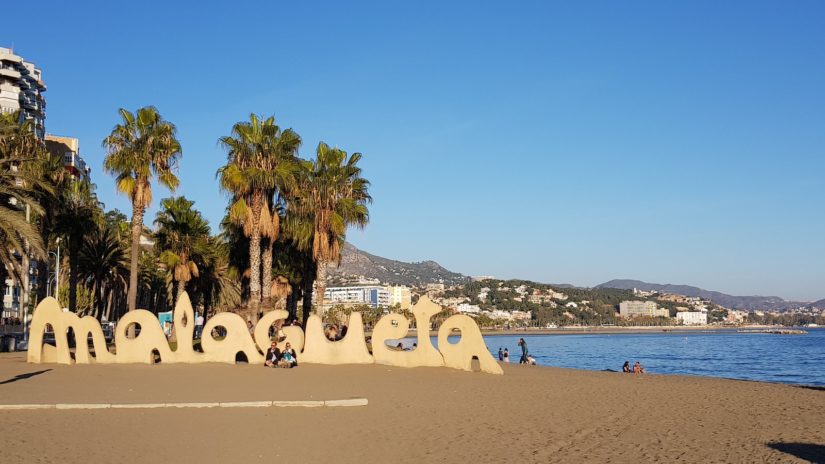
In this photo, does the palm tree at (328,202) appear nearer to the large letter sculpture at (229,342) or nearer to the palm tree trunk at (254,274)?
the palm tree trunk at (254,274)

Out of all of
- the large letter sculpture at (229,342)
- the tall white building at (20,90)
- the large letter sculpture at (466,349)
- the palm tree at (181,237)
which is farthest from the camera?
the tall white building at (20,90)

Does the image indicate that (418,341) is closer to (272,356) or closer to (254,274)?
(272,356)

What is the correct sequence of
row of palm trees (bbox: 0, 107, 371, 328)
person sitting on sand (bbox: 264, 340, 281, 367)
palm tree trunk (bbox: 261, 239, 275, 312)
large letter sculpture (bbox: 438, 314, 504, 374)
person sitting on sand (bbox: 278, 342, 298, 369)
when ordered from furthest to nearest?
palm tree trunk (bbox: 261, 239, 275, 312), row of palm trees (bbox: 0, 107, 371, 328), person sitting on sand (bbox: 264, 340, 281, 367), person sitting on sand (bbox: 278, 342, 298, 369), large letter sculpture (bbox: 438, 314, 504, 374)

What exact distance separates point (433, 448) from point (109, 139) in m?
25.8

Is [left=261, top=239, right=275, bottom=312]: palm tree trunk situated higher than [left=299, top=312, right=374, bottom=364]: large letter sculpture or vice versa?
[left=261, top=239, right=275, bottom=312]: palm tree trunk

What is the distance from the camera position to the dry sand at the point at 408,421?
10477 millimetres

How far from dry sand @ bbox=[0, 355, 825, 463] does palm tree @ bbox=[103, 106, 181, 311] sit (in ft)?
37.9

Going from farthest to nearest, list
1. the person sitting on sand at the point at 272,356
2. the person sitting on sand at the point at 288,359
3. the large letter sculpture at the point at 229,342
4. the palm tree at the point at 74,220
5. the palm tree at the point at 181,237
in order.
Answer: the palm tree at the point at 181,237, the palm tree at the point at 74,220, the large letter sculpture at the point at 229,342, the person sitting on sand at the point at 272,356, the person sitting on sand at the point at 288,359

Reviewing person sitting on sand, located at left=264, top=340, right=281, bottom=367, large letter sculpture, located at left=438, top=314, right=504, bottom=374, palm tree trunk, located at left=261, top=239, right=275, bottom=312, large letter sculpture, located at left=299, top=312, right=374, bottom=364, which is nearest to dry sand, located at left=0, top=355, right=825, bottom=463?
large letter sculpture, located at left=438, top=314, right=504, bottom=374

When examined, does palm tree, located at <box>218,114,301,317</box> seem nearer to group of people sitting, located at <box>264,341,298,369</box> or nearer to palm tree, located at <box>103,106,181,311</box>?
palm tree, located at <box>103,106,181,311</box>

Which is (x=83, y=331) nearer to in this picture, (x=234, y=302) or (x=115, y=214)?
(x=234, y=302)

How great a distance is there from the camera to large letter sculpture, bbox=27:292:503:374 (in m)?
24.1

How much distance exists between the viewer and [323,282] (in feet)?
117

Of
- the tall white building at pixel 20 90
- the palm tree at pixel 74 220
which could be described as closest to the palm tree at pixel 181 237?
the palm tree at pixel 74 220
